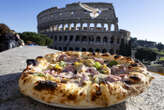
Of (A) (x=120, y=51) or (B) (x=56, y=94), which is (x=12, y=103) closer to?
(B) (x=56, y=94)

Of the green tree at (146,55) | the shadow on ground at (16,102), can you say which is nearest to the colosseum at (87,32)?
the green tree at (146,55)

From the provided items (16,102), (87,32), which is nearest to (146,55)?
(87,32)

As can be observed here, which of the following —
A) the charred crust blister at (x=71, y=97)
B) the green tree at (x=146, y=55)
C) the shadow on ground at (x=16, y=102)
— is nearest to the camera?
the charred crust blister at (x=71, y=97)

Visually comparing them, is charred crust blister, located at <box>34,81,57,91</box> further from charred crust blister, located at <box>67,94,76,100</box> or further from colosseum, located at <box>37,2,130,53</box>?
colosseum, located at <box>37,2,130,53</box>

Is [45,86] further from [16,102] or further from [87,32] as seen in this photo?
[87,32]

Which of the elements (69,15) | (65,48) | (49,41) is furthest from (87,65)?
(69,15)

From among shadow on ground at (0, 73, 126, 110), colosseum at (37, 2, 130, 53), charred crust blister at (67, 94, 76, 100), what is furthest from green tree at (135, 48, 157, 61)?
charred crust blister at (67, 94, 76, 100)

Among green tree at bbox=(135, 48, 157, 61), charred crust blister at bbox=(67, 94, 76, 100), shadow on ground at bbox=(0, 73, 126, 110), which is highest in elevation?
charred crust blister at bbox=(67, 94, 76, 100)

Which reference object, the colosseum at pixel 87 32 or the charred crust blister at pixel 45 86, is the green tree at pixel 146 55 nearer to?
the colosseum at pixel 87 32
